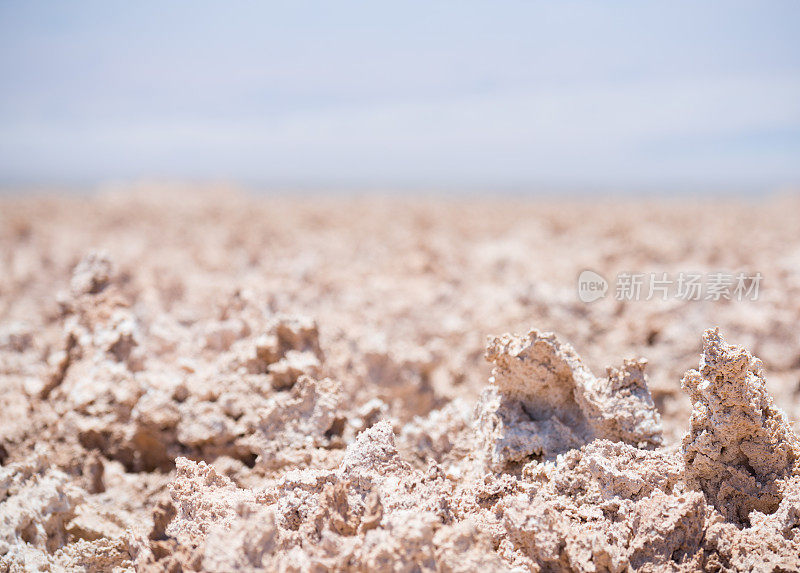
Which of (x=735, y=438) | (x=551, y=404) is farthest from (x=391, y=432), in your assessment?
(x=735, y=438)

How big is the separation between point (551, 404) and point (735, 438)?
619 millimetres

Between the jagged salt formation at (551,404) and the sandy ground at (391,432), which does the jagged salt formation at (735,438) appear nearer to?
the sandy ground at (391,432)

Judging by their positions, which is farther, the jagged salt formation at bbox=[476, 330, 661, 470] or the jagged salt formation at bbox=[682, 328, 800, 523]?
the jagged salt formation at bbox=[476, 330, 661, 470]

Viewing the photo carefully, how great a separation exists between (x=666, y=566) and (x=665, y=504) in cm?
16

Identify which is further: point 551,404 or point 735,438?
point 551,404

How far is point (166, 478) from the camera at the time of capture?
286 centimetres

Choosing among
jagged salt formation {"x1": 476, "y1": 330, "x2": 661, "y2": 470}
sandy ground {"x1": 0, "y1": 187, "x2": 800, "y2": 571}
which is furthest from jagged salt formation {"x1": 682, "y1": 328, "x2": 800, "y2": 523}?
jagged salt formation {"x1": 476, "y1": 330, "x2": 661, "y2": 470}

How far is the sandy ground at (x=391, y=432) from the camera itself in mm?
1901

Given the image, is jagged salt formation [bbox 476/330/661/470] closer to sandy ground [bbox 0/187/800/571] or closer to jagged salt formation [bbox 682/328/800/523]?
sandy ground [bbox 0/187/800/571]

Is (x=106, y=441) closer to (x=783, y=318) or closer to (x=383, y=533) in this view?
(x=383, y=533)

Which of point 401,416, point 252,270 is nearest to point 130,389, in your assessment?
point 401,416

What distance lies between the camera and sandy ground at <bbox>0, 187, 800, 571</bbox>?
1901mm

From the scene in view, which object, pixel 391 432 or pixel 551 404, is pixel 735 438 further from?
pixel 391 432

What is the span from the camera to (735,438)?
2082 mm
